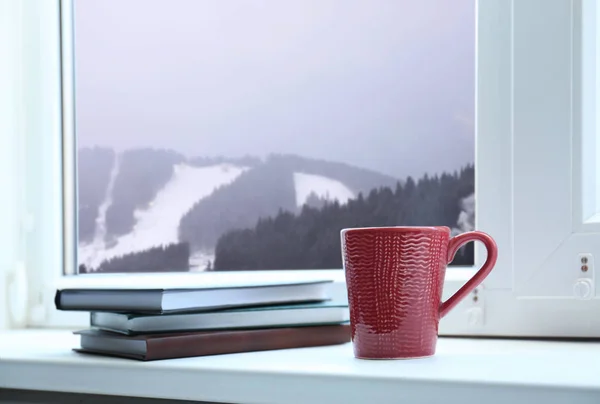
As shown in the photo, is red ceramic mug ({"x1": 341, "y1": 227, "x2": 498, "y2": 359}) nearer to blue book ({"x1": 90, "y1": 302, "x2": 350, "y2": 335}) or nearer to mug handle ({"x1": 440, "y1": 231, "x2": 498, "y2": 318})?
mug handle ({"x1": 440, "y1": 231, "x2": 498, "y2": 318})

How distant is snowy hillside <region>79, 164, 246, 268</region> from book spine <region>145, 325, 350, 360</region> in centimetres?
39

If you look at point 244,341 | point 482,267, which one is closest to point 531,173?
point 482,267

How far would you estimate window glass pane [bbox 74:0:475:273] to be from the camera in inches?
44.3

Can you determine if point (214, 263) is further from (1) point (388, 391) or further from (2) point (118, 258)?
(1) point (388, 391)

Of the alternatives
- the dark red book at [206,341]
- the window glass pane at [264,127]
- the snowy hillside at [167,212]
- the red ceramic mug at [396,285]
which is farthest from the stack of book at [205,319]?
the snowy hillside at [167,212]

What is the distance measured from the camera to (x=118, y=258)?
1.31 m

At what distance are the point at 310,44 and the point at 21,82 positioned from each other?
466mm

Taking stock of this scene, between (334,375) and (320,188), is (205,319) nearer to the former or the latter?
(334,375)

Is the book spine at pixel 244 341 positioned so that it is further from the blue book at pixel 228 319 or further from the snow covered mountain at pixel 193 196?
the snow covered mountain at pixel 193 196

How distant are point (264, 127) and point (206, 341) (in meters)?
0.46

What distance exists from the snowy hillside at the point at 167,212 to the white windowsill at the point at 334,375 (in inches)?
14.3

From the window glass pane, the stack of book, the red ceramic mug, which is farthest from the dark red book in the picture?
the window glass pane

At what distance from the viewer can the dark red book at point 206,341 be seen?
823mm

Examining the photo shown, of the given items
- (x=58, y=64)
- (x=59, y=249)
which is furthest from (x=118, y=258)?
(x=58, y=64)
